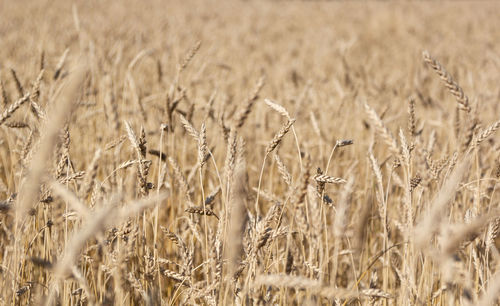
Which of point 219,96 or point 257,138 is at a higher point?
point 219,96

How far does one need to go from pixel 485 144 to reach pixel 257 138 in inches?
54.4

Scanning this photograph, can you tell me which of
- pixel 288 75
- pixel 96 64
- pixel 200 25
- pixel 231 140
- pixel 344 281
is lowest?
pixel 344 281

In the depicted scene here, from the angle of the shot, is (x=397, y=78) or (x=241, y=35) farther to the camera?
(x=241, y=35)

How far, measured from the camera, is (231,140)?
950mm

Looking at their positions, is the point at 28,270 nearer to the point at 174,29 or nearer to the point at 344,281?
the point at 344,281

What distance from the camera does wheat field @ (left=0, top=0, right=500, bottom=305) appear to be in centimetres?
91

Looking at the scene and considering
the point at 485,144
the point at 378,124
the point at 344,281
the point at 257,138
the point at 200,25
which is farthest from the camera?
the point at 200,25

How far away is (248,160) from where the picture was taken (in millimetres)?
2568

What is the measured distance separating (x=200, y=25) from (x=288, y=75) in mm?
4915

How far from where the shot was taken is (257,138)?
273 centimetres

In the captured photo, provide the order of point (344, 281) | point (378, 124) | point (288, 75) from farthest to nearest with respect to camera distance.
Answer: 1. point (288, 75)
2. point (344, 281)
3. point (378, 124)

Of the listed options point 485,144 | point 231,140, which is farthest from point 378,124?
point 485,144

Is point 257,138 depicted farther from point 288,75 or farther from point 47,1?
point 47,1

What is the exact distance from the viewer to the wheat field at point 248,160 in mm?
914
